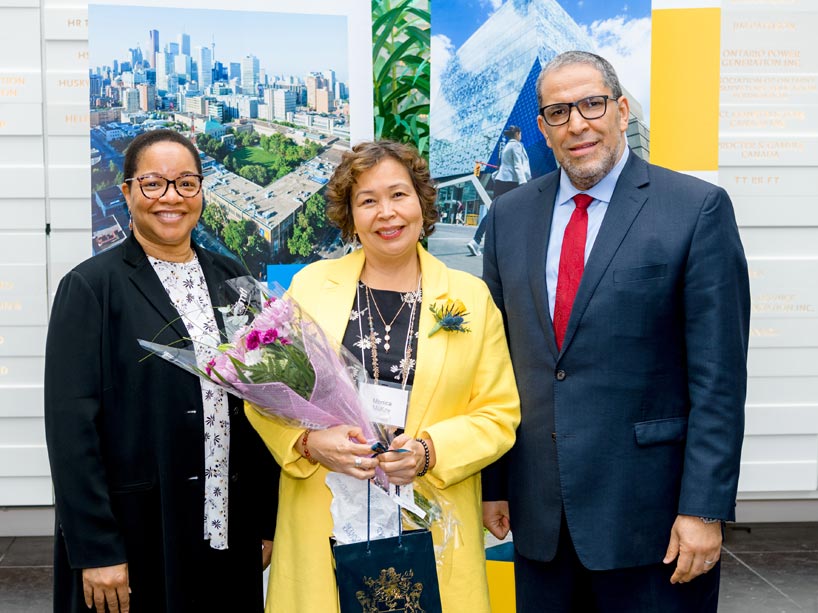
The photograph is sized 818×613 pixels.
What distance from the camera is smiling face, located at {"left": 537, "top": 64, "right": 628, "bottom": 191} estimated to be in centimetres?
227

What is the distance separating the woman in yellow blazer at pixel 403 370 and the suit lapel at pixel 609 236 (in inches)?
10.4

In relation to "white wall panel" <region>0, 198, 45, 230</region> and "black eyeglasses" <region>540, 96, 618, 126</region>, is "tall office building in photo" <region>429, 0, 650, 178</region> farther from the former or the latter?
"white wall panel" <region>0, 198, 45, 230</region>

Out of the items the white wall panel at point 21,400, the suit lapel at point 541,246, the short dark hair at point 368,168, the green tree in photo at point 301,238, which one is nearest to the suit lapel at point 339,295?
the short dark hair at point 368,168

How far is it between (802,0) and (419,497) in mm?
3168

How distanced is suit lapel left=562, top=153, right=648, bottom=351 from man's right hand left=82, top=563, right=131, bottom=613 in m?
1.31

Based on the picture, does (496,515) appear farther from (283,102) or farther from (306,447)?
(283,102)

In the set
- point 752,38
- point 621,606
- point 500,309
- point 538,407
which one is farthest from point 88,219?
point 752,38

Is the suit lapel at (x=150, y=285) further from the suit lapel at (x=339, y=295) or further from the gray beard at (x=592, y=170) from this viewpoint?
the gray beard at (x=592, y=170)

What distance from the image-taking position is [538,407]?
2.30m

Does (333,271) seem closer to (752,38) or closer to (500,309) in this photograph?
(500,309)

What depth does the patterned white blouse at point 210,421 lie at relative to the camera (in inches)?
91.5

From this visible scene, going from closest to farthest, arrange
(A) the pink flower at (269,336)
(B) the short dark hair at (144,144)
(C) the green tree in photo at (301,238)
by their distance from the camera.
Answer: (A) the pink flower at (269,336)
(B) the short dark hair at (144,144)
(C) the green tree in photo at (301,238)

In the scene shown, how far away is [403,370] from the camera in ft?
7.31

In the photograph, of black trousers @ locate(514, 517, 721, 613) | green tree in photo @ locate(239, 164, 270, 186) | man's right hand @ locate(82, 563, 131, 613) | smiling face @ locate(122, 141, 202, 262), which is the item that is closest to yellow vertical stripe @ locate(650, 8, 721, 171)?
green tree in photo @ locate(239, 164, 270, 186)
